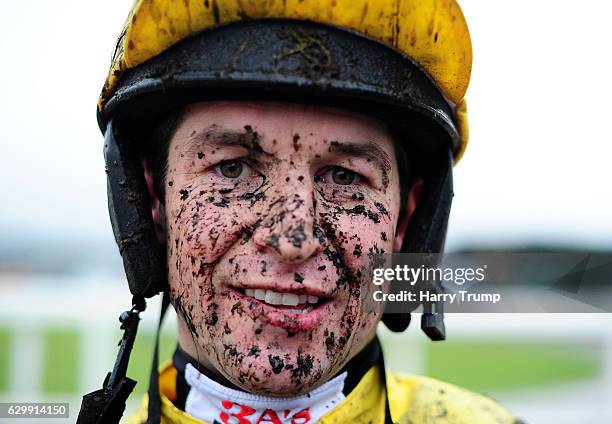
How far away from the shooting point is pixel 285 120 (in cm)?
181

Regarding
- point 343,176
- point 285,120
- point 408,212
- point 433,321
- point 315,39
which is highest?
point 315,39

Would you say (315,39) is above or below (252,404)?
above

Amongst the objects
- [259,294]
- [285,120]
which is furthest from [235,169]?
[259,294]

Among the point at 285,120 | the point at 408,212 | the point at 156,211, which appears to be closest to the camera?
the point at 285,120

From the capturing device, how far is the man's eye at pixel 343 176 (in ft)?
6.24

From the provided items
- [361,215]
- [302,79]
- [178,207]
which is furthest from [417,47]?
[178,207]

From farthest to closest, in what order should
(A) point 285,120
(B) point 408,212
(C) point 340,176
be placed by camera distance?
1. (B) point 408,212
2. (C) point 340,176
3. (A) point 285,120

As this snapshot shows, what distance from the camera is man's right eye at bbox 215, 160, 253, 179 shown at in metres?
1.86

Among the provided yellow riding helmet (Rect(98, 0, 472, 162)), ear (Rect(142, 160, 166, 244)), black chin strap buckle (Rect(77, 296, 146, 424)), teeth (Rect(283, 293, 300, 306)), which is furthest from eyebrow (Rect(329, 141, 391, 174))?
black chin strap buckle (Rect(77, 296, 146, 424))

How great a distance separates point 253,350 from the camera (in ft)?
5.70

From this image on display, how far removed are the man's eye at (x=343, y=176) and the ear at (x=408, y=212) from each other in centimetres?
29

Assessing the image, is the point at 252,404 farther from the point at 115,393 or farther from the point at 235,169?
the point at 235,169

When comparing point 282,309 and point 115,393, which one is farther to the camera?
point 115,393

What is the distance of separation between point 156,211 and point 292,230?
569mm
